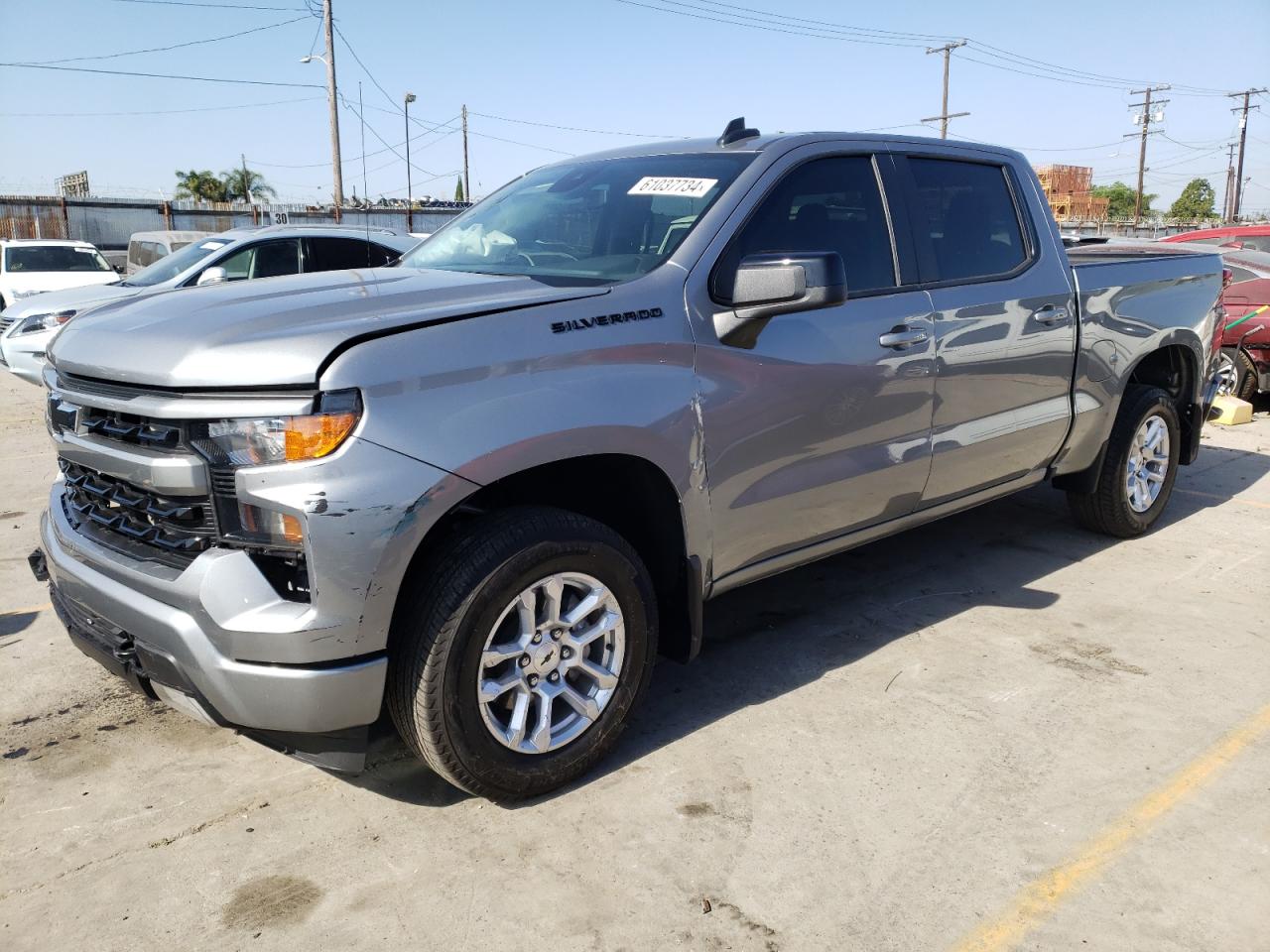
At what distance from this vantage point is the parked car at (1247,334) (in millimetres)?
9648

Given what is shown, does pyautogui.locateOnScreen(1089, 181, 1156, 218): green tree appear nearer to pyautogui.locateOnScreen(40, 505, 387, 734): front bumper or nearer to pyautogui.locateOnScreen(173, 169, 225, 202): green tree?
pyautogui.locateOnScreen(173, 169, 225, 202): green tree

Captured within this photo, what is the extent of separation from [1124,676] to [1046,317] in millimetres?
1586

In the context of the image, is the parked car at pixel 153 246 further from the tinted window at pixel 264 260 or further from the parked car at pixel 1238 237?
the parked car at pixel 1238 237

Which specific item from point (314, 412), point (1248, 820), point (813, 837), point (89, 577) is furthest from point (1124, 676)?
point (89, 577)

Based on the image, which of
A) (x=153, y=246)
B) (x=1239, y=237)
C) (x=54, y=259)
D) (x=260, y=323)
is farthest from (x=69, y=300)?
(x=1239, y=237)

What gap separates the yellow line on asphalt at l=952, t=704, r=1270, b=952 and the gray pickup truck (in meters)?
1.19

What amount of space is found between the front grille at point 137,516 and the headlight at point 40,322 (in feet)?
25.7

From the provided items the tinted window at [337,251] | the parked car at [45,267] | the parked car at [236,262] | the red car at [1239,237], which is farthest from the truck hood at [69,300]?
the red car at [1239,237]

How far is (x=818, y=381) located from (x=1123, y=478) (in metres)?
2.65

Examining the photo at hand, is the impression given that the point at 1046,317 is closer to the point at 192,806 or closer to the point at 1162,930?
the point at 1162,930

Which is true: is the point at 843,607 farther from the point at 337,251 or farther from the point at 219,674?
the point at 337,251

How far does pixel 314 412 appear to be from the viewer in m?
2.43

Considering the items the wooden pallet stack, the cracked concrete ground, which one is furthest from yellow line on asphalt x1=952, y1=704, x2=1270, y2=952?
the wooden pallet stack

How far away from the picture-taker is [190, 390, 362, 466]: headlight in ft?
7.99
